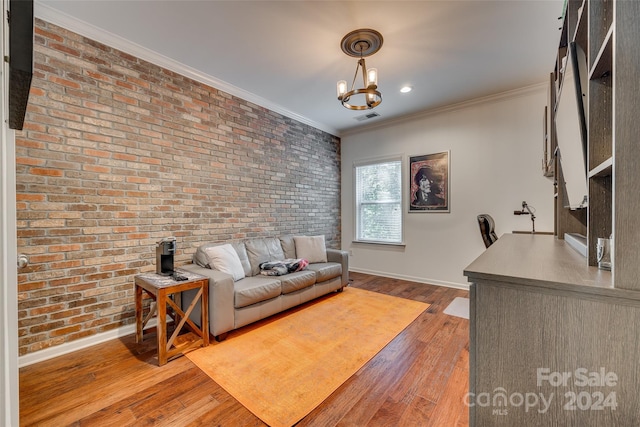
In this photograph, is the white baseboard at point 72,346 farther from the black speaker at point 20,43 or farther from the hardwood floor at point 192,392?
the black speaker at point 20,43

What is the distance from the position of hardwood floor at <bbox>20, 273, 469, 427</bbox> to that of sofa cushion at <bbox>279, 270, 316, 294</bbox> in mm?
1118

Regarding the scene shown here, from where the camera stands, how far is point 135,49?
2.44 meters

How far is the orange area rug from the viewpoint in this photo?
1.60 meters

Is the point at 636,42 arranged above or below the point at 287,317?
above

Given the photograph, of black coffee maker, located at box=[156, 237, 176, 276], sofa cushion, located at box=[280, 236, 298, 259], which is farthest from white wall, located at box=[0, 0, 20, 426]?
sofa cushion, located at box=[280, 236, 298, 259]

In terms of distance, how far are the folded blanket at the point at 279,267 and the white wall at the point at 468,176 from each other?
1.99 meters

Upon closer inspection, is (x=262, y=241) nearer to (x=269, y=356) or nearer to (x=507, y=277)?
(x=269, y=356)

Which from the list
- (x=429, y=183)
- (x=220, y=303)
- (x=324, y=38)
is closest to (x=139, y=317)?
(x=220, y=303)

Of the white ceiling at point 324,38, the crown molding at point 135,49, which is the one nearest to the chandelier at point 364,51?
→ the white ceiling at point 324,38

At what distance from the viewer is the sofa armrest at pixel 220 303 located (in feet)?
7.32

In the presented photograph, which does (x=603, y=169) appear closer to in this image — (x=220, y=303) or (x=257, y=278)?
(x=220, y=303)

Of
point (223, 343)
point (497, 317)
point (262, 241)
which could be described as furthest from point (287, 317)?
point (497, 317)

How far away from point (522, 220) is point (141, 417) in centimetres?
429

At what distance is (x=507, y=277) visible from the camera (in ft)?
2.52
